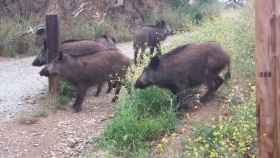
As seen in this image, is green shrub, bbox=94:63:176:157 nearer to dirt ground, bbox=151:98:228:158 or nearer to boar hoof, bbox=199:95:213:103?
dirt ground, bbox=151:98:228:158

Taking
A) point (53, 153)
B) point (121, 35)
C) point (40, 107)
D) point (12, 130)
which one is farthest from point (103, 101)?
point (121, 35)

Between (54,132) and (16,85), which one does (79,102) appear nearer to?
(54,132)

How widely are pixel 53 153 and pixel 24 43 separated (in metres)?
10.8

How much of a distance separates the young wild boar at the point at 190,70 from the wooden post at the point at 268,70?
4396 millimetres

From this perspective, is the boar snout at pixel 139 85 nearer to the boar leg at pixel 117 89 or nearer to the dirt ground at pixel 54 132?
the dirt ground at pixel 54 132

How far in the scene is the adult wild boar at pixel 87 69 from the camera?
29.1 ft

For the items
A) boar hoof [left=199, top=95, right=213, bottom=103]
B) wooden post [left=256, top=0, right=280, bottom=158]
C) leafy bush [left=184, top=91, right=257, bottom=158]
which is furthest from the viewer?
boar hoof [left=199, top=95, right=213, bottom=103]

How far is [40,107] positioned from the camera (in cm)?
877

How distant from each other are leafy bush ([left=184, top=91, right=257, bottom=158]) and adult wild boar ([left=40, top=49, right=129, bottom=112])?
318cm

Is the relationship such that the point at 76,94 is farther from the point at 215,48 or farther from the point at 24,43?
the point at 24,43

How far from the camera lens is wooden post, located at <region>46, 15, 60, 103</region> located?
923 cm

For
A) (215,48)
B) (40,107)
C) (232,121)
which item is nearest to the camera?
(232,121)

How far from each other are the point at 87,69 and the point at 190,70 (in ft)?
6.62

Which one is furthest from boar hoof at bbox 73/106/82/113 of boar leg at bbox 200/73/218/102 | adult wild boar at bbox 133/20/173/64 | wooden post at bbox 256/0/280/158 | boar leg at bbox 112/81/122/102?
wooden post at bbox 256/0/280/158
